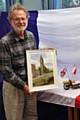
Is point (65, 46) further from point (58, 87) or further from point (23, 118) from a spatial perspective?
point (23, 118)

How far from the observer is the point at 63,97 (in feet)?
5.31

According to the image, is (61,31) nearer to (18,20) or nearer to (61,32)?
(61,32)

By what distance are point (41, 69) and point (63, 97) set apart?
10.8 inches

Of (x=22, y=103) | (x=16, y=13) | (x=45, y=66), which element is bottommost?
(x=22, y=103)

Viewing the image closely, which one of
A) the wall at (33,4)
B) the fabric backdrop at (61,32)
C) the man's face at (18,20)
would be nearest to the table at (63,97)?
the fabric backdrop at (61,32)

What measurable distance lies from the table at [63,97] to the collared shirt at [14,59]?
0.29 meters

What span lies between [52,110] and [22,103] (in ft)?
2.66

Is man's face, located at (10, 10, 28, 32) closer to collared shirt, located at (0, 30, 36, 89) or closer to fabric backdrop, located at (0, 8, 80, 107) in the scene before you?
collared shirt, located at (0, 30, 36, 89)

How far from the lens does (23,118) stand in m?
1.67

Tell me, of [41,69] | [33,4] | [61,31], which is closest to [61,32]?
[61,31]

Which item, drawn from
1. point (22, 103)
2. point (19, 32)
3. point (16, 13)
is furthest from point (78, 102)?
point (16, 13)

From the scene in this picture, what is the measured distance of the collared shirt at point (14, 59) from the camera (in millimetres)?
1443

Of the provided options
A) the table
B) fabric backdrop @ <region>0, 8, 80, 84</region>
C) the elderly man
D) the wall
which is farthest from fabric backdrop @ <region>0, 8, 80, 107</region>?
the wall

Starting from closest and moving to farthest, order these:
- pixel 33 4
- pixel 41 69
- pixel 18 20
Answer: pixel 18 20 < pixel 41 69 < pixel 33 4
